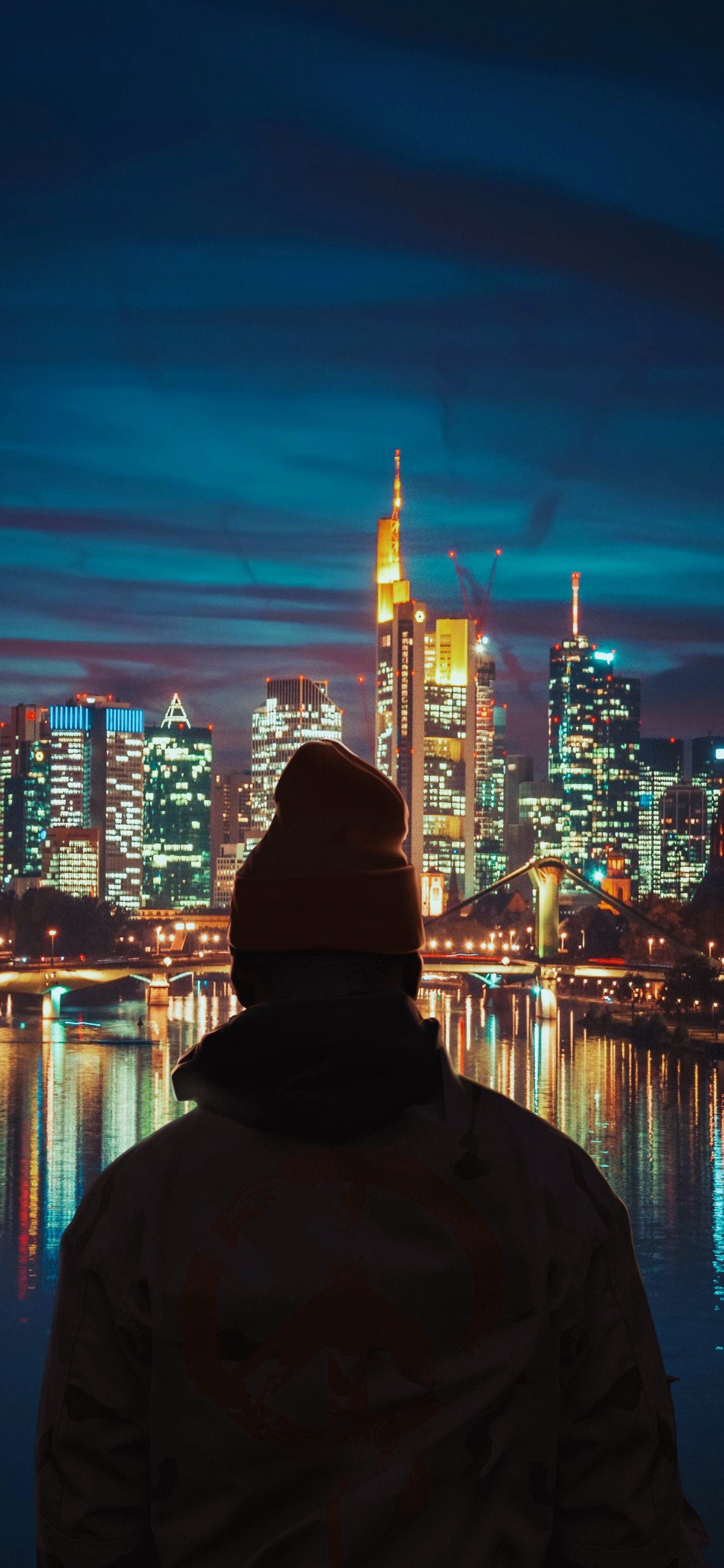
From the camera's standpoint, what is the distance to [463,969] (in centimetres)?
4375

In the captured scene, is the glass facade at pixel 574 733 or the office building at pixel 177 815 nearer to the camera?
the office building at pixel 177 815

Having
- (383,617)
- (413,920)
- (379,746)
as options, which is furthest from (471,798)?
(413,920)

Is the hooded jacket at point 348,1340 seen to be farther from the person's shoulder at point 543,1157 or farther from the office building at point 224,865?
the office building at point 224,865

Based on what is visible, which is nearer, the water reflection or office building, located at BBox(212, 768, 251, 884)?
the water reflection

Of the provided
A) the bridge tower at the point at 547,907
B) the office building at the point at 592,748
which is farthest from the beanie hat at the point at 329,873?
the office building at the point at 592,748

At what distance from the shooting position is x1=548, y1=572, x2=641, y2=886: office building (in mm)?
113250

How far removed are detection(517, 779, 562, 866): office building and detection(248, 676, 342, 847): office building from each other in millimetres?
17463

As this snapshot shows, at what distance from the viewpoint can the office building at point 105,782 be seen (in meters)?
103

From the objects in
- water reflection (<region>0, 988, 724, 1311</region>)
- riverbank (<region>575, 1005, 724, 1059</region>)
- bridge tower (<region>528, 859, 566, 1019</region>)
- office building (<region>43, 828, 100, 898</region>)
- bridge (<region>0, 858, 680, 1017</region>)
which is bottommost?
water reflection (<region>0, 988, 724, 1311</region>)

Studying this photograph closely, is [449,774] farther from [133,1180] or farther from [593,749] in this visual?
[133,1180]

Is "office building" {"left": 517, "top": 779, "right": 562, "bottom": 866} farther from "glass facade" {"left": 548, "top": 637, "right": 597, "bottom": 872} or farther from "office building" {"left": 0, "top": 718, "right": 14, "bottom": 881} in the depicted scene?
"office building" {"left": 0, "top": 718, "right": 14, "bottom": 881}

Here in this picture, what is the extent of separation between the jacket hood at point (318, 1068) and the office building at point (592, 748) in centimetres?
11052

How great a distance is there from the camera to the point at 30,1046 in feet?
117

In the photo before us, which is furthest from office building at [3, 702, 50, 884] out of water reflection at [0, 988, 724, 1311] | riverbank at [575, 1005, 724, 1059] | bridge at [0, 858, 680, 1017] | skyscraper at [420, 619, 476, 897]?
riverbank at [575, 1005, 724, 1059]
